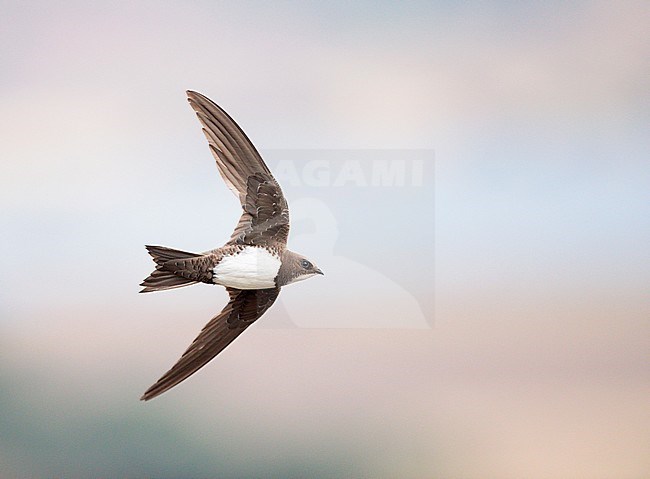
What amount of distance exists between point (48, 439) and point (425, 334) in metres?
1.06

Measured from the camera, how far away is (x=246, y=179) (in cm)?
139

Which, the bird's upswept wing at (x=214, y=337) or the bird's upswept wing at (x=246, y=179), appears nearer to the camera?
the bird's upswept wing at (x=246, y=179)

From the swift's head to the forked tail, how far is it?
0.16m

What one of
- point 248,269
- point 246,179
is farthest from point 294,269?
point 246,179

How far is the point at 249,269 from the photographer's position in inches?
54.8

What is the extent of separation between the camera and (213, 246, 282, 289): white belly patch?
1.38 metres

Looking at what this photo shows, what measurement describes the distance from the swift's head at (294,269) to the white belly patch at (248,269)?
12 millimetres

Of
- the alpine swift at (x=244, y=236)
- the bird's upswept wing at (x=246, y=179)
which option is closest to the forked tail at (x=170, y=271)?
the alpine swift at (x=244, y=236)

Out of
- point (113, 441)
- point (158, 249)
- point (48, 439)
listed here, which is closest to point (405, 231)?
point (158, 249)

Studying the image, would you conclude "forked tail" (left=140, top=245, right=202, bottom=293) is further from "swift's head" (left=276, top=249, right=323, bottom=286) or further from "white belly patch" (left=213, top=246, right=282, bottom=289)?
"swift's head" (left=276, top=249, right=323, bottom=286)

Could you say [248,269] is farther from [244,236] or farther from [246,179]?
[246,179]

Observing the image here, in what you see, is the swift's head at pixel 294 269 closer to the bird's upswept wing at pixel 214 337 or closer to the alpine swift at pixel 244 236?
the alpine swift at pixel 244 236

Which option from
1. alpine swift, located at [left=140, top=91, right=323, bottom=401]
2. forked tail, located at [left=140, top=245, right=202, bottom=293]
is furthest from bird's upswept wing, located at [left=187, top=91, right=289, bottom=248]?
forked tail, located at [left=140, top=245, right=202, bottom=293]

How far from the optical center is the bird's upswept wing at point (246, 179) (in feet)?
4.53
